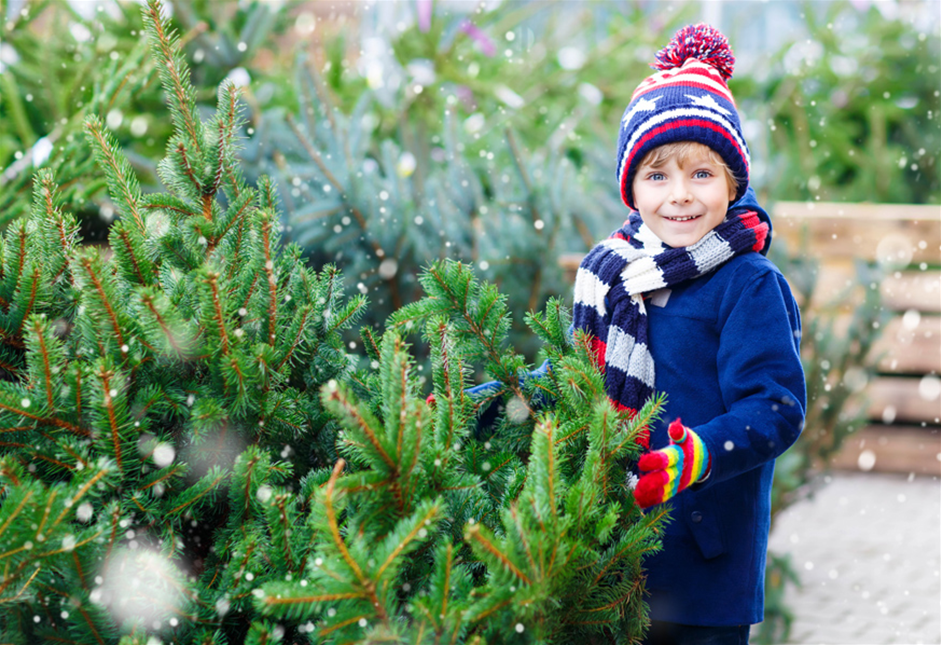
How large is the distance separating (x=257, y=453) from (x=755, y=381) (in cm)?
92

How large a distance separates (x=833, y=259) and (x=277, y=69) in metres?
4.44

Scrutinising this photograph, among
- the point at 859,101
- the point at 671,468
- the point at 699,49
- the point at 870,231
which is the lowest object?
the point at 671,468

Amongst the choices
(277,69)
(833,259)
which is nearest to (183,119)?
(277,69)

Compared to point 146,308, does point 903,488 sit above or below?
above

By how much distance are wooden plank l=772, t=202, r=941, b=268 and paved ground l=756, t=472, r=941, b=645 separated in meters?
1.74

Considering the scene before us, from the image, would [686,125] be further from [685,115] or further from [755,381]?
[755,381]

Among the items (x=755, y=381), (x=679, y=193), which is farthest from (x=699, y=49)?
(x=755, y=381)

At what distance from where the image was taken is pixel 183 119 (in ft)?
5.04

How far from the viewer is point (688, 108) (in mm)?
1690

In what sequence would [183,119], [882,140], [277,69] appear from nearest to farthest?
[183,119] → [277,69] → [882,140]

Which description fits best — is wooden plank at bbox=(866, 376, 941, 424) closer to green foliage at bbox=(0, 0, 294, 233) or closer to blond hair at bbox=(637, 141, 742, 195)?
green foliage at bbox=(0, 0, 294, 233)

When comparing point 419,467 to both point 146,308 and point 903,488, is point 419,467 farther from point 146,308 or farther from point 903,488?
point 903,488

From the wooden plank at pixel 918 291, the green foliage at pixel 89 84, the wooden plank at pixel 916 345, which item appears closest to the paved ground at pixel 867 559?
the wooden plank at pixel 916 345

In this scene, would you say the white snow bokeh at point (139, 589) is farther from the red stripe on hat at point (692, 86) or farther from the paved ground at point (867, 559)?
the paved ground at point (867, 559)
